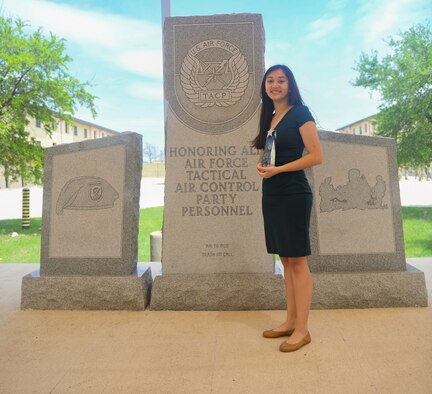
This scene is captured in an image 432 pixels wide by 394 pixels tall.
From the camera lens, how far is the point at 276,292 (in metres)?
3.56

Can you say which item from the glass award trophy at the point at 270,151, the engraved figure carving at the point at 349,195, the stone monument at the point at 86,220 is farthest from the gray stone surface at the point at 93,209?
the engraved figure carving at the point at 349,195

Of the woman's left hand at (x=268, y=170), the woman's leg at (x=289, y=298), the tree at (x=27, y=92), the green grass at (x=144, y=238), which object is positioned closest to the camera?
the woman's left hand at (x=268, y=170)

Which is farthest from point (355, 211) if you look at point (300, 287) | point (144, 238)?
point (144, 238)

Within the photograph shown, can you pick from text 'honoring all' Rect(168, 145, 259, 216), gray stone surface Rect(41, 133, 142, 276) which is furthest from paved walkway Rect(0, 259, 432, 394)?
text 'honoring all' Rect(168, 145, 259, 216)

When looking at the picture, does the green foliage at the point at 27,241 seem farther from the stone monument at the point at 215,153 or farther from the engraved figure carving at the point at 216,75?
the engraved figure carving at the point at 216,75

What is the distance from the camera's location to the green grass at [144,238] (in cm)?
812

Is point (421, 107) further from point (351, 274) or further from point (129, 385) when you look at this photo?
point (129, 385)

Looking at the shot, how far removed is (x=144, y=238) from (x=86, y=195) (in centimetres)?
743

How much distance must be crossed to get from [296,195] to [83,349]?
1.72 meters

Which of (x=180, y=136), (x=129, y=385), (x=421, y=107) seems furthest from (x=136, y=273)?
(x=421, y=107)

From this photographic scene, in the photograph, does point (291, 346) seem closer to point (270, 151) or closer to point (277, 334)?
point (277, 334)

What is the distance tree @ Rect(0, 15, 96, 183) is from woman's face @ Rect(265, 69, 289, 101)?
9.42m

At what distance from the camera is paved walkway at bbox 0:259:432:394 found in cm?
219

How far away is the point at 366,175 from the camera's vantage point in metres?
3.74
